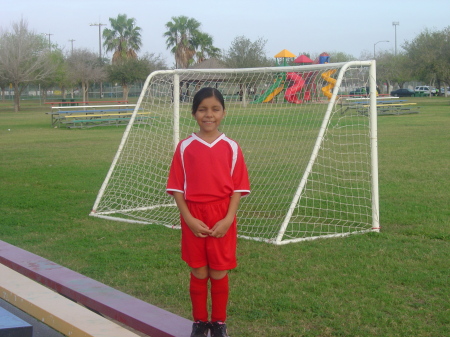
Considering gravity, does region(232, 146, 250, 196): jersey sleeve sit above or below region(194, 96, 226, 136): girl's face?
below

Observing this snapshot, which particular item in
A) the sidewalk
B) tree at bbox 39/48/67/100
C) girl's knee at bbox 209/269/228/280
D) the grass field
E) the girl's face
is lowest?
the sidewalk

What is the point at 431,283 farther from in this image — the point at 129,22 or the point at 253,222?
the point at 129,22

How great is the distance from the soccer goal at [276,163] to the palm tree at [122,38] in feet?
195

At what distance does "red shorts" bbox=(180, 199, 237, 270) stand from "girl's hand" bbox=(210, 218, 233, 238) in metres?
0.04

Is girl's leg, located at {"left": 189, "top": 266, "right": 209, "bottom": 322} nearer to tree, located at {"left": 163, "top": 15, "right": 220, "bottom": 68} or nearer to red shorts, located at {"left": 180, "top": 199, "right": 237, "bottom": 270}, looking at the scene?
red shorts, located at {"left": 180, "top": 199, "right": 237, "bottom": 270}

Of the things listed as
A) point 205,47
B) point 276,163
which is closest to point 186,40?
point 205,47

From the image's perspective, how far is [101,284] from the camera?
5020mm

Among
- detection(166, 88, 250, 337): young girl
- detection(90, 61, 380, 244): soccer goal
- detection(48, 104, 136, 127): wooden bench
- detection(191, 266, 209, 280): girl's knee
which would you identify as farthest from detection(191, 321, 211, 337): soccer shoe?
detection(48, 104, 136, 127): wooden bench

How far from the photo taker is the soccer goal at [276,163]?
23.0 feet

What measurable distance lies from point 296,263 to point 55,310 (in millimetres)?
2336

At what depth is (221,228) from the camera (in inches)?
144

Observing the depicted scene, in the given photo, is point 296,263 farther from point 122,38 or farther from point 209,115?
point 122,38

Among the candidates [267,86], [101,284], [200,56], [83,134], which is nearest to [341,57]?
[200,56]

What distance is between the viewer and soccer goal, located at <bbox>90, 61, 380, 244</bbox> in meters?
7.00
